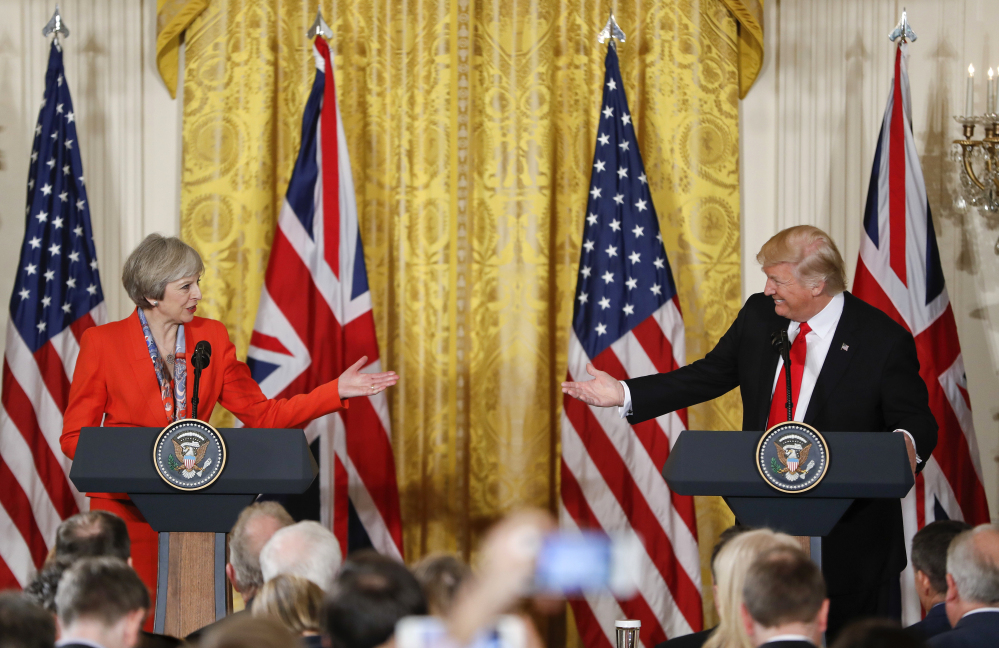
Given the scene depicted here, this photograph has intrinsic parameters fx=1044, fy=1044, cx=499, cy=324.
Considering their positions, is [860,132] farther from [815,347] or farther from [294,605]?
[294,605]

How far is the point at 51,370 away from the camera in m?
5.07

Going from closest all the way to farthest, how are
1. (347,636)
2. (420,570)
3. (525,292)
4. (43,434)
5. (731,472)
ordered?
1. (347,636)
2. (420,570)
3. (731,472)
4. (43,434)
5. (525,292)

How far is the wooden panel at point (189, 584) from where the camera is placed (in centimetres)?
293

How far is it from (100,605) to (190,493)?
3.11 feet

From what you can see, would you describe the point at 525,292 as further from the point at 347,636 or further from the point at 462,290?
the point at 347,636

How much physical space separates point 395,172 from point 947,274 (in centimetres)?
298

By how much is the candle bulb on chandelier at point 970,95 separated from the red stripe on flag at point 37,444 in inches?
189

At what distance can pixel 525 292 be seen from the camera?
5.51m

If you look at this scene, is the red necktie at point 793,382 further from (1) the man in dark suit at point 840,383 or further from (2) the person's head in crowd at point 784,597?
(2) the person's head in crowd at point 784,597

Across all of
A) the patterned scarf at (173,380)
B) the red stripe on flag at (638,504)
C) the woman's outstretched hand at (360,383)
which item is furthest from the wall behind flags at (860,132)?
the patterned scarf at (173,380)

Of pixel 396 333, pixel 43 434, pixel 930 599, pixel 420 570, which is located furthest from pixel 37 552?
pixel 930 599

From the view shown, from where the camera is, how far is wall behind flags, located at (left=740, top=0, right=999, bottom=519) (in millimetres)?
5539

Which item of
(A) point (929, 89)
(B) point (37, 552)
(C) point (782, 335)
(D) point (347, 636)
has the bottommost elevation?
(B) point (37, 552)

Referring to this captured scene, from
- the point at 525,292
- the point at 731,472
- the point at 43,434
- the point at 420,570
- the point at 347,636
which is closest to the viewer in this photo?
the point at 347,636
